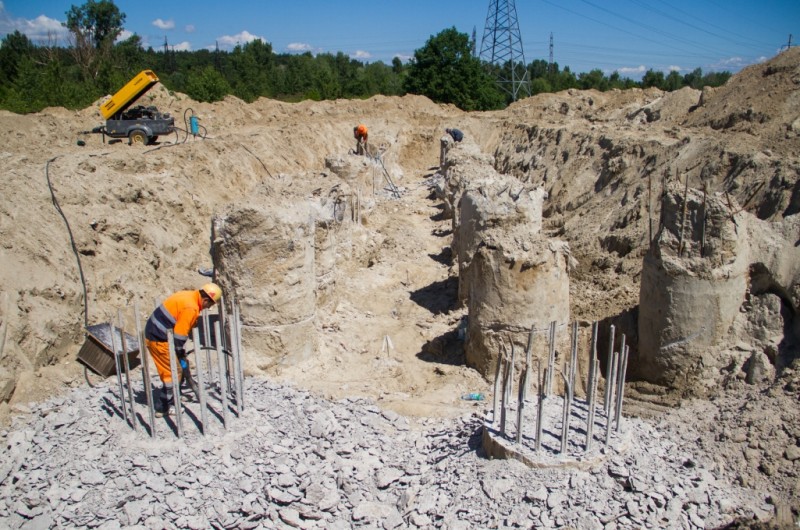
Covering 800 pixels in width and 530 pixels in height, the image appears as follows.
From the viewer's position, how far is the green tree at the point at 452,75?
4300 centimetres

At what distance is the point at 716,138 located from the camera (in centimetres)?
1445

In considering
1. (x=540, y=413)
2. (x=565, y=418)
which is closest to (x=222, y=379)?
Answer: (x=540, y=413)

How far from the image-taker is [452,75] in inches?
1698

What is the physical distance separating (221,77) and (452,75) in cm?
1498

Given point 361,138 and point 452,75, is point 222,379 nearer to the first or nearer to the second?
point 361,138

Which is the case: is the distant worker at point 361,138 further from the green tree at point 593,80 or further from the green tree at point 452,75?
the green tree at point 593,80

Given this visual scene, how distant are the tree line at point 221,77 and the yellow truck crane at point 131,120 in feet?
31.5

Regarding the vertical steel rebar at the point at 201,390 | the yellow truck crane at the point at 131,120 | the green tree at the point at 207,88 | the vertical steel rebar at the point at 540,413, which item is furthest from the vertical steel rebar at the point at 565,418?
the green tree at the point at 207,88

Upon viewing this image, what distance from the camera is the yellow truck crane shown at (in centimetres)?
1864

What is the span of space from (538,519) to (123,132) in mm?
17272

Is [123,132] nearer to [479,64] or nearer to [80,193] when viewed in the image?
[80,193]

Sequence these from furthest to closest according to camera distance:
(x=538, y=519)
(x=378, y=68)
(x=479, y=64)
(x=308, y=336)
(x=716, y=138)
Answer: (x=378, y=68), (x=479, y=64), (x=716, y=138), (x=308, y=336), (x=538, y=519)

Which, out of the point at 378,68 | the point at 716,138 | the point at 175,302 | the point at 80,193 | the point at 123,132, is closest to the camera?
the point at 175,302

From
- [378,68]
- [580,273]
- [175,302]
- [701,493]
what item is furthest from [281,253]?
[378,68]
